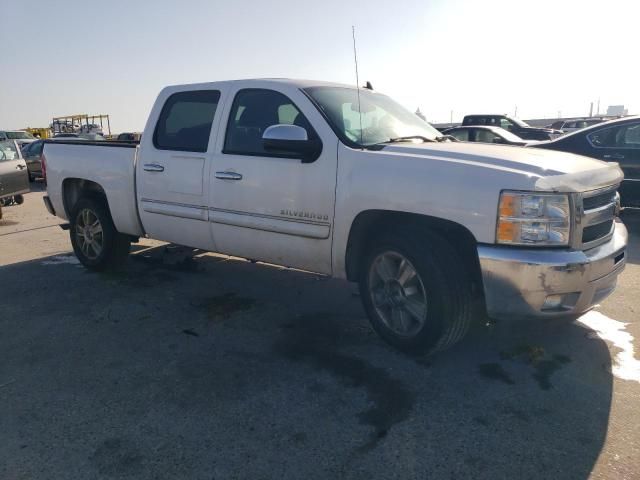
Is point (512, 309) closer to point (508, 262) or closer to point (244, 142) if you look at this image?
point (508, 262)

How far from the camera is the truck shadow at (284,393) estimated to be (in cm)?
249

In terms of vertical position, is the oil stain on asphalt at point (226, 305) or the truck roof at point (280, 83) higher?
the truck roof at point (280, 83)

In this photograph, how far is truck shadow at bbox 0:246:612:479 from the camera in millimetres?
2490

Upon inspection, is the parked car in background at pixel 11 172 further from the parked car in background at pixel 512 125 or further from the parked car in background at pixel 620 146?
the parked car in background at pixel 512 125

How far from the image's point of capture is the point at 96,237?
571 cm

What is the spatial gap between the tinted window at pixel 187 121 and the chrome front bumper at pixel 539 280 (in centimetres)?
274

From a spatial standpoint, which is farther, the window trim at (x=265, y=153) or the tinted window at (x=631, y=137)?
the tinted window at (x=631, y=137)

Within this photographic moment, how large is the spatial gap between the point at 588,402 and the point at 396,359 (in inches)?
46.6

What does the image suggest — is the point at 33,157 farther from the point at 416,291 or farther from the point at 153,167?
the point at 416,291

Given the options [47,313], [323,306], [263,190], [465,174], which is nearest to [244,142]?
[263,190]

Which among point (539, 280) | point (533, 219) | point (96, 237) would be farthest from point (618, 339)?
point (96, 237)

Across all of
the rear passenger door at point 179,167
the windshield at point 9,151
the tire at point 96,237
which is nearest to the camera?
the rear passenger door at point 179,167

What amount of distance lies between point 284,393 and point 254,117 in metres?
2.39

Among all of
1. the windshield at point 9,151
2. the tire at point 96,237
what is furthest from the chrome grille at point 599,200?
the windshield at point 9,151
